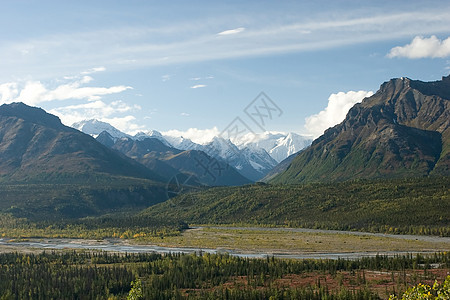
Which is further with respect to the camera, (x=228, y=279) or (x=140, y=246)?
(x=140, y=246)

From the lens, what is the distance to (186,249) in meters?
133

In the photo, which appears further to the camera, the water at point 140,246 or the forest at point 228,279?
the water at point 140,246

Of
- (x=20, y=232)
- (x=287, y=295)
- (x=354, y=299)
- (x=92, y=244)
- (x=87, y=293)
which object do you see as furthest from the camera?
(x=20, y=232)

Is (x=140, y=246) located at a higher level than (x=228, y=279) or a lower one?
lower

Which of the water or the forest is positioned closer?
the forest

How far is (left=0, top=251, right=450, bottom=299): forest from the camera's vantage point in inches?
2574

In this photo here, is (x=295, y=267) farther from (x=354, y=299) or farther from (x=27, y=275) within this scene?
(x=27, y=275)

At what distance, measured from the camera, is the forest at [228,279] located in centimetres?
6538

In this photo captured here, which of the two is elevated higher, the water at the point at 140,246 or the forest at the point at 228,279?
the forest at the point at 228,279

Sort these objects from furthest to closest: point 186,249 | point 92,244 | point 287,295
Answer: point 92,244 → point 186,249 → point 287,295

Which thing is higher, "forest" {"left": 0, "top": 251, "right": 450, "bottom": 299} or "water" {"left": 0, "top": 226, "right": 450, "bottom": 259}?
"forest" {"left": 0, "top": 251, "right": 450, "bottom": 299}

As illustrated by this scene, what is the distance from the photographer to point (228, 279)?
79625 millimetres

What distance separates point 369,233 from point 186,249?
215 ft

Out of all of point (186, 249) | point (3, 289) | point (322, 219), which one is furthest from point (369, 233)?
point (3, 289)
